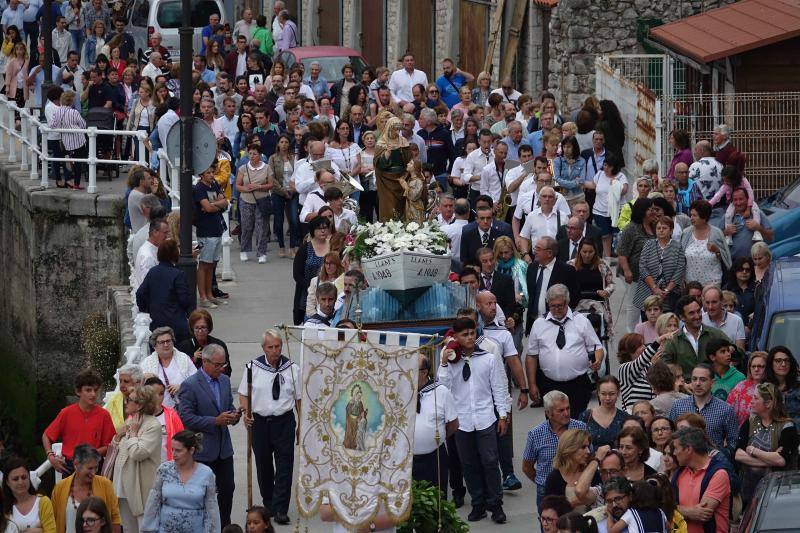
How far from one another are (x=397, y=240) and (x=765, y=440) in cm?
433

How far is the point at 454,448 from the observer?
14.1 metres

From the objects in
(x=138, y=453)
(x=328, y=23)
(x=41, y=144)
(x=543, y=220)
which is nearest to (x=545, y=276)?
(x=543, y=220)

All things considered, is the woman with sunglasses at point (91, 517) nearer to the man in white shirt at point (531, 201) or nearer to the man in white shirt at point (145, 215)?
the man in white shirt at point (145, 215)

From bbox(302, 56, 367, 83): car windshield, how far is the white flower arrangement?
14691 mm

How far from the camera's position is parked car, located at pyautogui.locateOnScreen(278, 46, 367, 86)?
100 ft

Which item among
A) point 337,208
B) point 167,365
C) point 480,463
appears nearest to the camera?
point 480,463

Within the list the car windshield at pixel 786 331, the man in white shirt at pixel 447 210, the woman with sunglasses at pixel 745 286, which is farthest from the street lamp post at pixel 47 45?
the car windshield at pixel 786 331

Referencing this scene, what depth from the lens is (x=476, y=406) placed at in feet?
44.8

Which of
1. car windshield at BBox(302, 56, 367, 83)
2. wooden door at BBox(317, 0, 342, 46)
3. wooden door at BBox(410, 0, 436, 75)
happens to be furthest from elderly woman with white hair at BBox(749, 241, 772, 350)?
wooden door at BBox(317, 0, 342, 46)

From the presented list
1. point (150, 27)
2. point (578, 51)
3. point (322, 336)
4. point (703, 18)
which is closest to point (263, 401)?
point (322, 336)

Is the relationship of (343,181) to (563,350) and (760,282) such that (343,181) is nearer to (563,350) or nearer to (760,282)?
(760,282)

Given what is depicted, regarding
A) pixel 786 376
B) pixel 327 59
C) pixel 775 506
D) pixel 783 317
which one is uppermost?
pixel 327 59

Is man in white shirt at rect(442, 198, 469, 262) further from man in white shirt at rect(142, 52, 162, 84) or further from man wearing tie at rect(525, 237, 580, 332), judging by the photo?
man in white shirt at rect(142, 52, 162, 84)

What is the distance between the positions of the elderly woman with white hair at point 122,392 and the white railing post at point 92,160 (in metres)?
A: 9.35
